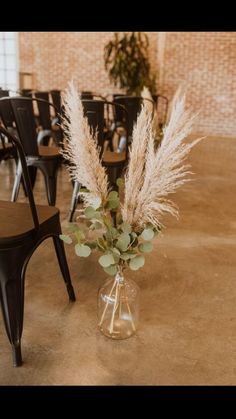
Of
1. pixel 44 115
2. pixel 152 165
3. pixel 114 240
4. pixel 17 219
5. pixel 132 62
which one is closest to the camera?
pixel 152 165

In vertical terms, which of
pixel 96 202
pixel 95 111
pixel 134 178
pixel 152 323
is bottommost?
pixel 152 323

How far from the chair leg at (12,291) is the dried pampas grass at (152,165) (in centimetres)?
46

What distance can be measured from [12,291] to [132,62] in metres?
6.85

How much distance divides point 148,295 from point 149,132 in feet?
3.78

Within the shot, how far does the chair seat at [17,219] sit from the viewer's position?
150cm

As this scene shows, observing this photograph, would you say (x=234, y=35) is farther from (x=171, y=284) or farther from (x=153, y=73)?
(x=171, y=284)

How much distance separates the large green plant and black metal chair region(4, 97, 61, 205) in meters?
4.87

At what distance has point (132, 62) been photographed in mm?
7555

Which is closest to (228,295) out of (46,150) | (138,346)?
(138,346)

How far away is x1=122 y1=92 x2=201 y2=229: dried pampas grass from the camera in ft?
3.90

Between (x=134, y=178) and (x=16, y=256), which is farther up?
(x=134, y=178)

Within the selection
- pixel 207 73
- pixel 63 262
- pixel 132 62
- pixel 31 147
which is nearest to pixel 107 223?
pixel 63 262

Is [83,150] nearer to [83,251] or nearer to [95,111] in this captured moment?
[83,251]

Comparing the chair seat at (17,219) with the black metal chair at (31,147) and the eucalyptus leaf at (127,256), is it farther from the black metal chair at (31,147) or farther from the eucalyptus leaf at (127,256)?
the black metal chair at (31,147)
